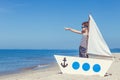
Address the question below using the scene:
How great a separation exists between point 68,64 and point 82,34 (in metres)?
1.54

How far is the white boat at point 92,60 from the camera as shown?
40.8ft

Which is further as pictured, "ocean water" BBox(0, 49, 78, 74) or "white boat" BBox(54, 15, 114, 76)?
"ocean water" BBox(0, 49, 78, 74)

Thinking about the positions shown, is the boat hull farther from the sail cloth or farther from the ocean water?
the ocean water

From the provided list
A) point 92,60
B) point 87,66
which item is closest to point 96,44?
point 92,60

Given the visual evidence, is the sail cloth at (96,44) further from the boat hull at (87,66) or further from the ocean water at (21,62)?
the ocean water at (21,62)

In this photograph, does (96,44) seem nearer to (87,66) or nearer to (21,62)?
(87,66)

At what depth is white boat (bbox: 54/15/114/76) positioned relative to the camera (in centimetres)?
1245

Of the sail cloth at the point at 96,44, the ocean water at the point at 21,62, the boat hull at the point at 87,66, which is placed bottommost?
the ocean water at the point at 21,62

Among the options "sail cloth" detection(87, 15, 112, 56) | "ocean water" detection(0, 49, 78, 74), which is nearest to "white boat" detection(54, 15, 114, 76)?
"sail cloth" detection(87, 15, 112, 56)

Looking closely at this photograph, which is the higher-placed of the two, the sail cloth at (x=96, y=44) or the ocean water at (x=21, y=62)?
the sail cloth at (x=96, y=44)

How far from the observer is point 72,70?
502 inches

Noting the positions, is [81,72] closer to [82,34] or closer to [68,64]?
[68,64]

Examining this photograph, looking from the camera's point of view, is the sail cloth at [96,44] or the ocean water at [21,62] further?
the ocean water at [21,62]

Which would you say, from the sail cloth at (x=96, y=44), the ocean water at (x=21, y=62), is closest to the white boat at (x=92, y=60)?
the sail cloth at (x=96, y=44)
